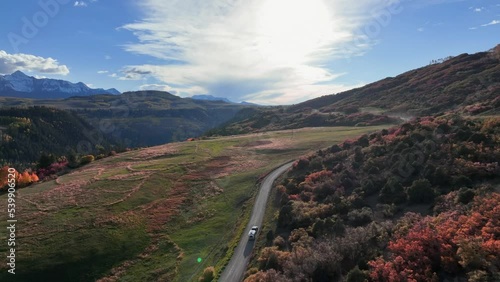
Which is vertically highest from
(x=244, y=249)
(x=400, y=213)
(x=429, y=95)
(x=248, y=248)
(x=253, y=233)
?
(x=429, y=95)

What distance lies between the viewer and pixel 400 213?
109 feet

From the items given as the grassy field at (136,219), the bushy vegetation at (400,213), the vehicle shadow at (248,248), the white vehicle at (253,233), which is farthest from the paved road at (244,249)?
the bushy vegetation at (400,213)

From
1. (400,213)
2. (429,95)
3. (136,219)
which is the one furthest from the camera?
(429,95)

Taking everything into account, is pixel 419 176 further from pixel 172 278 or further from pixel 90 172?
pixel 90 172

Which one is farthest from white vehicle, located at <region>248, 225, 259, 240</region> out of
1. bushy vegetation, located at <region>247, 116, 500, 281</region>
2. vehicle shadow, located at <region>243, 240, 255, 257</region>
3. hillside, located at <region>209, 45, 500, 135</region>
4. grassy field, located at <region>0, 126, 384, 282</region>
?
hillside, located at <region>209, 45, 500, 135</region>

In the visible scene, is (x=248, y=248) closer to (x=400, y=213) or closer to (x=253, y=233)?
(x=253, y=233)

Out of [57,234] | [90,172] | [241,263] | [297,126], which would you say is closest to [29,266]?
[57,234]

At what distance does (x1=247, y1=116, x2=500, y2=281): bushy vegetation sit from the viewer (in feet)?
72.5

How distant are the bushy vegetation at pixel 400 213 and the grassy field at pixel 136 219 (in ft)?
33.5

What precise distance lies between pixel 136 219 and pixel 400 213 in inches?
1474

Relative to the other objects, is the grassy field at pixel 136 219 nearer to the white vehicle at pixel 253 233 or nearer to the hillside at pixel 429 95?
the white vehicle at pixel 253 233

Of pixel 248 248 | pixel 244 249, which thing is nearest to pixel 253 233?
pixel 248 248

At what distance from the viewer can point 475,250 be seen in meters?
20.5

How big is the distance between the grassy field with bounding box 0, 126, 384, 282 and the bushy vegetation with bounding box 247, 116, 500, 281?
1021cm
